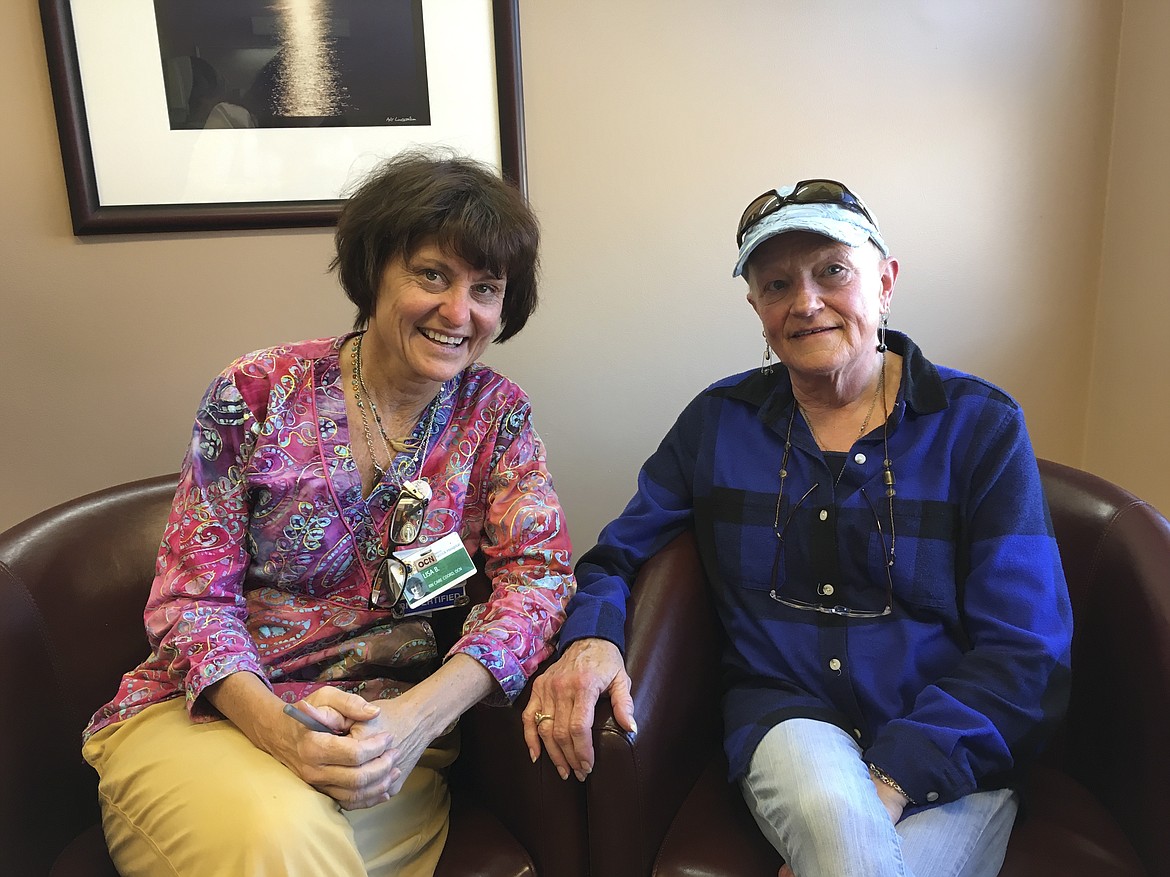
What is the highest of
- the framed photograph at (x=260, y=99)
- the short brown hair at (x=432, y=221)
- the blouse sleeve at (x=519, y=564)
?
the framed photograph at (x=260, y=99)

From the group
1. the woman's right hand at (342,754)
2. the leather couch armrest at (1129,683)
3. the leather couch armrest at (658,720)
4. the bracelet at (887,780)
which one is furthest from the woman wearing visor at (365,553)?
the leather couch armrest at (1129,683)

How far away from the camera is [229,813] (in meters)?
1.03

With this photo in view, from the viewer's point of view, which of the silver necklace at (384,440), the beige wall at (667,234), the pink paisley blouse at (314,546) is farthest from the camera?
the beige wall at (667,234)

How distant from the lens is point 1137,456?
1.93 meters

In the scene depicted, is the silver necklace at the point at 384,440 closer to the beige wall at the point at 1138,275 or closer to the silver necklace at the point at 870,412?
the silver necklace at the point at 870,412

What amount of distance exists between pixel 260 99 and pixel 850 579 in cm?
146

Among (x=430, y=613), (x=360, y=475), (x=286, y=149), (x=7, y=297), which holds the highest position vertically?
(x=286, y=149)

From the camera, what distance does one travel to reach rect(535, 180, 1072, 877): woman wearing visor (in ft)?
3.77

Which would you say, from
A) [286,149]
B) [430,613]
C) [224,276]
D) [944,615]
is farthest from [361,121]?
[944,615]

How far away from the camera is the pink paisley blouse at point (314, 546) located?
1246mm

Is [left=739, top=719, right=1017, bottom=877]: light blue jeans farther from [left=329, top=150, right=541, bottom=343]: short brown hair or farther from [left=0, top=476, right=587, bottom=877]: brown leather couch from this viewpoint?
[left=329, top=150, right=541, bottom=343]: short brown hair

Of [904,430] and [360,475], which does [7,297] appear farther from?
[904,430]

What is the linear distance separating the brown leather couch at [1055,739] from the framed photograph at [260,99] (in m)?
1.03

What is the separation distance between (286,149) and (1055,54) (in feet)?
5.54
